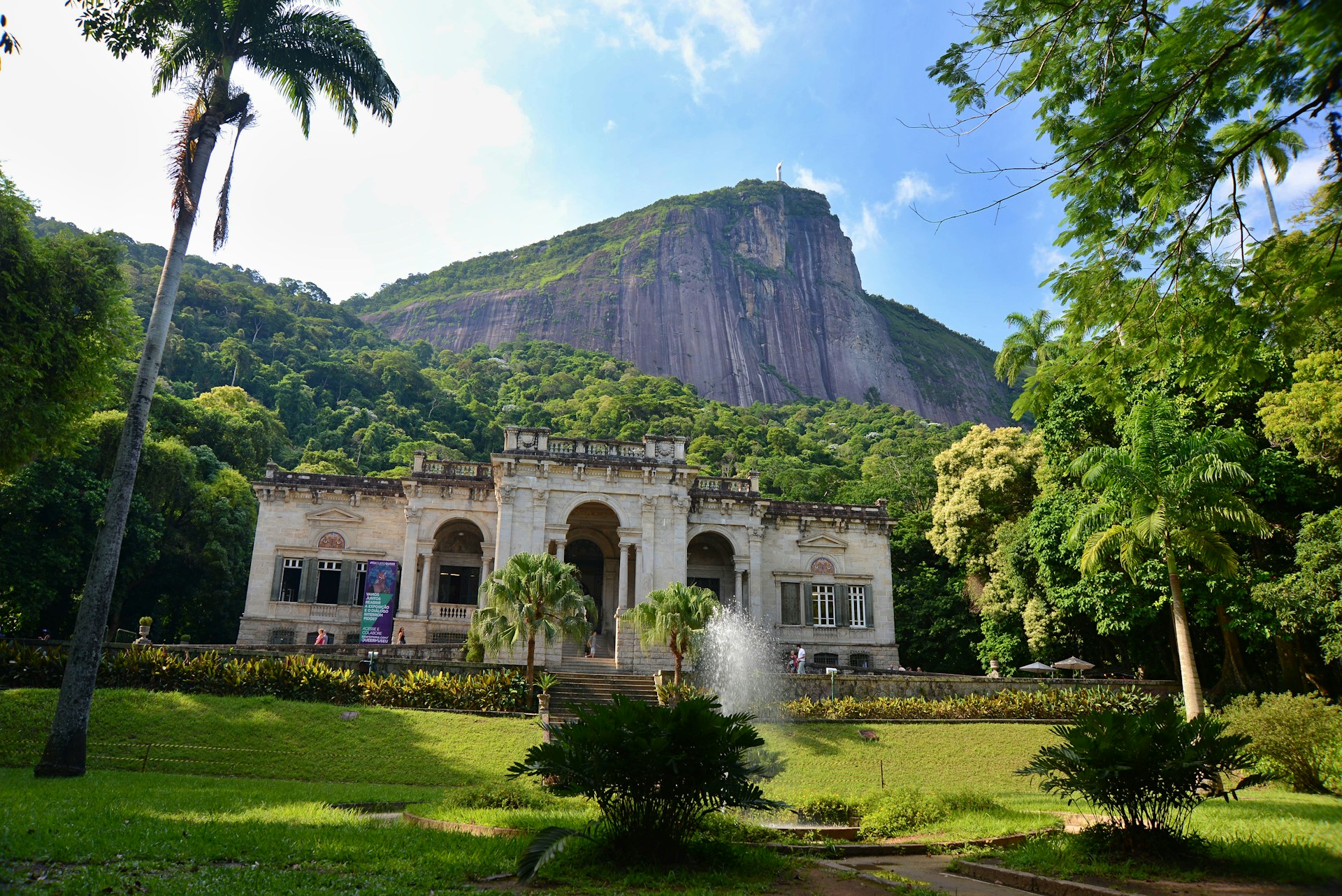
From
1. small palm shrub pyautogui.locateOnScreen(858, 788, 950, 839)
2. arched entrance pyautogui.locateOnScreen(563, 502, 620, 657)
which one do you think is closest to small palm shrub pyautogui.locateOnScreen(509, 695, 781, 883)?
small palm shrub pyautogui.locateOnScreen(858, 788, 950, 839)

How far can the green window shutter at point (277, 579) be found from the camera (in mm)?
30859

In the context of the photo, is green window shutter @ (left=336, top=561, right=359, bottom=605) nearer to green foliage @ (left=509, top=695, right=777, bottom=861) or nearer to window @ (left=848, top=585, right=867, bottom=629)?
window @ (left=848, top=585, right=867, bottom=629)

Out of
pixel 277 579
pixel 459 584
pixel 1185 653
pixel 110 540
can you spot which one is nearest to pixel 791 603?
pixel 459 584

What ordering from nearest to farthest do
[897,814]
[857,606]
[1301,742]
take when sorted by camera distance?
[897,814], [1301,742], [857,606]

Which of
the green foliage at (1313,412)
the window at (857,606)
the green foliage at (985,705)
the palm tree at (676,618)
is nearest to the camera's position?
the green foliage at (1313,412)

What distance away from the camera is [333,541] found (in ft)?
104

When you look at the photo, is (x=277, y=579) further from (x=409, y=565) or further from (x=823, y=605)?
(x=823, y=605)

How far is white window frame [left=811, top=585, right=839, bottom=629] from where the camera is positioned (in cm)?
3419

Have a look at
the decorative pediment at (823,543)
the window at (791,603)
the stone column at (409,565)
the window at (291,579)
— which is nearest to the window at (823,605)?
the window at (791,603)

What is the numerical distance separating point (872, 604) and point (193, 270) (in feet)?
294

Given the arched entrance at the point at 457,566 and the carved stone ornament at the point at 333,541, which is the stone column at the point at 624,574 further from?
the carved stone ornament at the point at 333,541

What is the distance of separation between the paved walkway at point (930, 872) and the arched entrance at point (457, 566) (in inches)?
1041

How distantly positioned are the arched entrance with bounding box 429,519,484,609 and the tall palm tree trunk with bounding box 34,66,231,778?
18.7 metres

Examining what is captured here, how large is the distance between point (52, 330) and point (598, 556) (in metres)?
23.9
